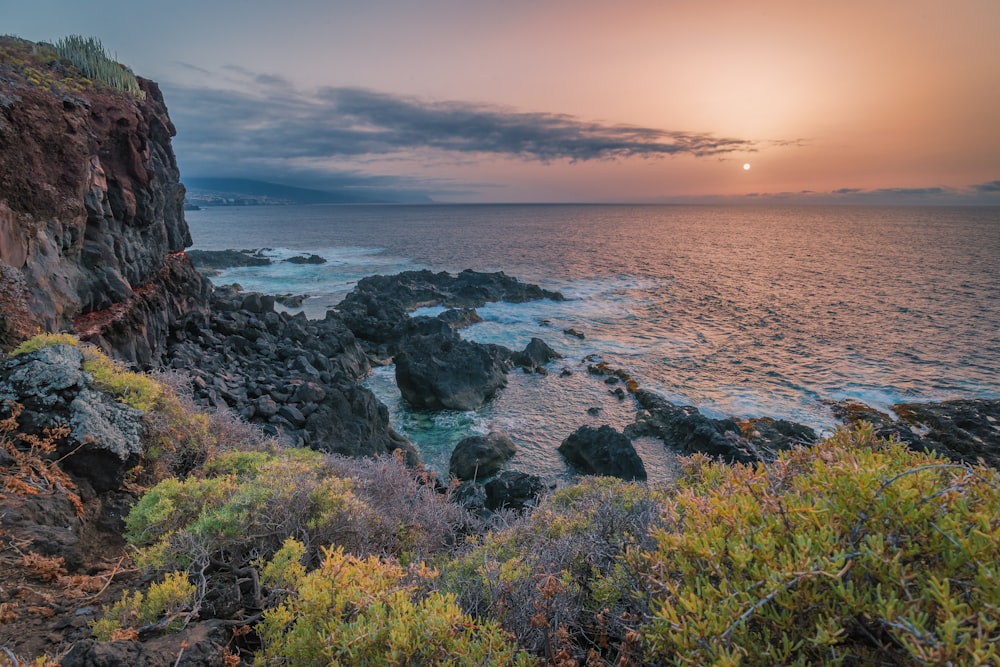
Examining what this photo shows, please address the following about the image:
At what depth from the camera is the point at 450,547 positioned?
682cm

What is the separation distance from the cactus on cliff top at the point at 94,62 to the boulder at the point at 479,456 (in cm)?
1575

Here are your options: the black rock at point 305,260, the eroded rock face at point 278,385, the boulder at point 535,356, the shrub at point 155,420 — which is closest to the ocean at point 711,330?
the boulder at point 535,356

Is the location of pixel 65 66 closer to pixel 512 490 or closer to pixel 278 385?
pixel 278 385

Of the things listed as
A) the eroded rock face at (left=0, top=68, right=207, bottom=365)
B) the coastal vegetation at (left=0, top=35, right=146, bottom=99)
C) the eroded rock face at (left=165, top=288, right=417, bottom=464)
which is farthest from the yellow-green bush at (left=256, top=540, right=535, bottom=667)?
the coastal vegetation at (left=0, top=35, right=146, bottom=99)

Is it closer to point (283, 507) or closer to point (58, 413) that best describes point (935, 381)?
point (283, 507)

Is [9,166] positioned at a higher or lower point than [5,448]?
higher

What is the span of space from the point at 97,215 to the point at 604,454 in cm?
1675

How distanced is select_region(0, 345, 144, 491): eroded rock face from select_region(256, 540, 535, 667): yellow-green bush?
371cm

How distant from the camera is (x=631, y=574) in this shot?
3.42 metres

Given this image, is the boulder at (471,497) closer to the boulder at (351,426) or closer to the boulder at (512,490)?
the boulder at (512,490)

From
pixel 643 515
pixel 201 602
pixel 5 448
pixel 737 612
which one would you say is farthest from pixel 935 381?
pixel 5 448

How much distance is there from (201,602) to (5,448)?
10.8ft

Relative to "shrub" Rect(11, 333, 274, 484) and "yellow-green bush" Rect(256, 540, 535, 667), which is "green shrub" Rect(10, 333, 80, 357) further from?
"yellow-green bush" Rect(256, 540, 535, 667)

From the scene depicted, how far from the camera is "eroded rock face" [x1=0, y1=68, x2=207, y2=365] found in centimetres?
978
